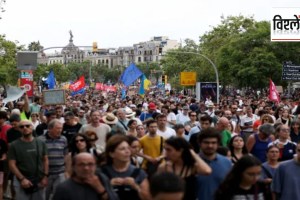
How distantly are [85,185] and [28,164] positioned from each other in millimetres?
2906

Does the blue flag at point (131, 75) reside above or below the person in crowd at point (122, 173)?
above

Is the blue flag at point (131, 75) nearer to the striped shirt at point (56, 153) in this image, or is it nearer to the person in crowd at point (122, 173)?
the striped shirt at point (56, 153)

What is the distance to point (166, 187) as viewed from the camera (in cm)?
436

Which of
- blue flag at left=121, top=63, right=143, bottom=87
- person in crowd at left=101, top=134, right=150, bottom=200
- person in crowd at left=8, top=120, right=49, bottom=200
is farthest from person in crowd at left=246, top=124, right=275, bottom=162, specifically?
blue flag at left=121, top=63, right=143, bottom=87

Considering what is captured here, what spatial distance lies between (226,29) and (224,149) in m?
57.0

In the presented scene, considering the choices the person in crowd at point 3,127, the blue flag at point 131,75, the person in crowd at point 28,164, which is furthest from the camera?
the blue flag at point 131,75

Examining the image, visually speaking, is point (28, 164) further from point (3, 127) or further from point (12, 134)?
point (3, 127)

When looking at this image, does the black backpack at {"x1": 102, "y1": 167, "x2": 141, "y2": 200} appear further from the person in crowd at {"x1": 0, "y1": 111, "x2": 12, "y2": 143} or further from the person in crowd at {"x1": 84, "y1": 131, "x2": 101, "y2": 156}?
the person in crowd at {"x1": 0, "y1": 111, "x2": 12, "y2": 143}

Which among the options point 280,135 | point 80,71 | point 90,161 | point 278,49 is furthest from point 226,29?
point 80,71

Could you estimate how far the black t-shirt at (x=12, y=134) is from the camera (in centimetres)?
1070

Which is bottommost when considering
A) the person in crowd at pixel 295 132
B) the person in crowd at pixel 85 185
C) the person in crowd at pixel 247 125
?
the person in crowd at pixel 247 125

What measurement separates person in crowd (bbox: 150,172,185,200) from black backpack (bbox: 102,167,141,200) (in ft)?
5.43

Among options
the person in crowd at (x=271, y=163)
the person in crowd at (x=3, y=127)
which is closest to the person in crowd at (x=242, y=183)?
the person in crowd at (x=271, y=163)

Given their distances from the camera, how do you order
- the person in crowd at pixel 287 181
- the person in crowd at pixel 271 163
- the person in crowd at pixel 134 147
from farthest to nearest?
the person in crowd at pixel 134 147 → the person in crowd at pixel 271 163 → the person in crowd at pixel 287 181
